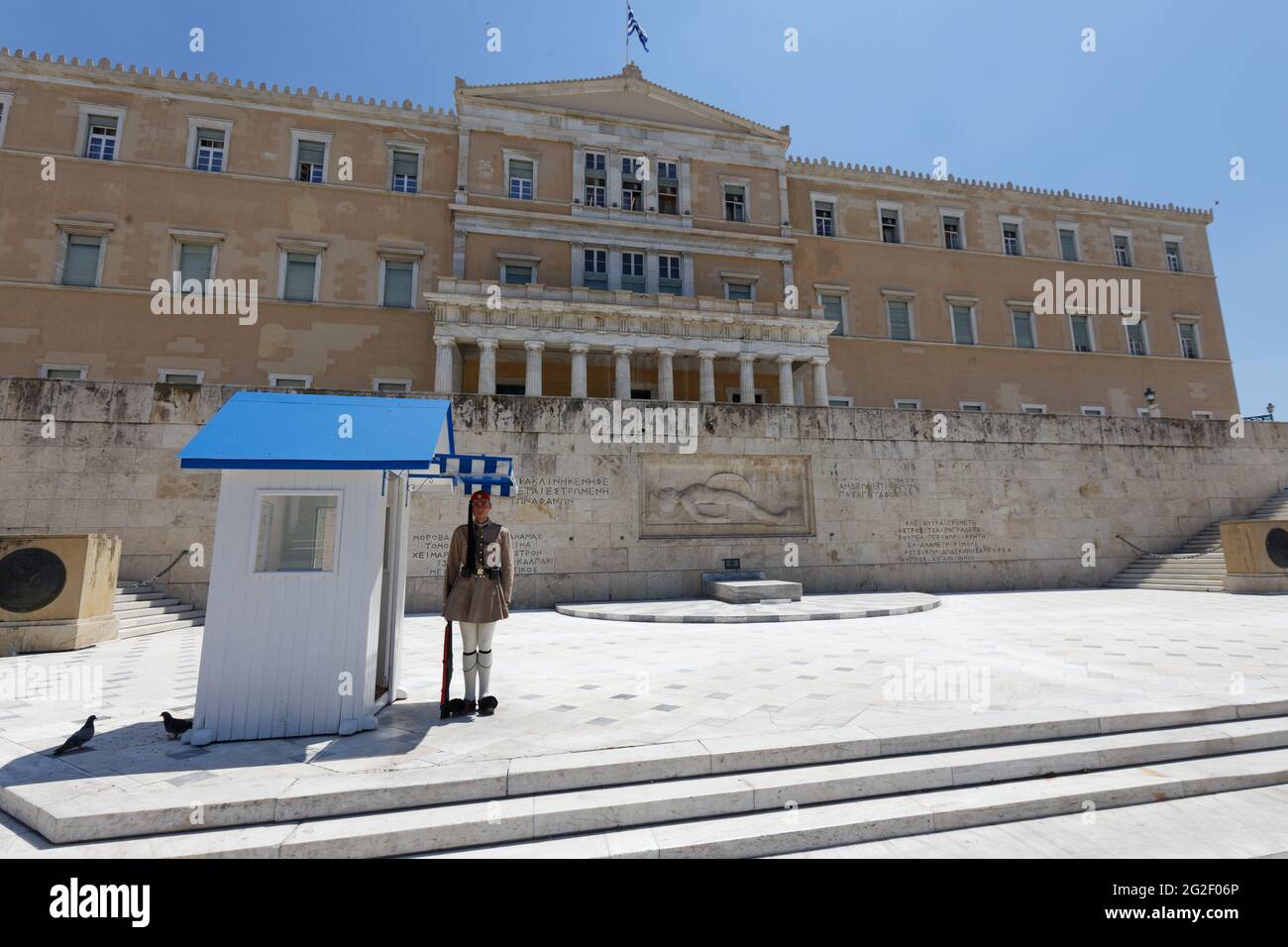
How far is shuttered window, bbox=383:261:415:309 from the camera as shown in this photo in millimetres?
26891

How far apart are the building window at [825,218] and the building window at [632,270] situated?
33.7 feet

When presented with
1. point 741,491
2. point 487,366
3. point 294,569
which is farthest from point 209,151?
point 294,569

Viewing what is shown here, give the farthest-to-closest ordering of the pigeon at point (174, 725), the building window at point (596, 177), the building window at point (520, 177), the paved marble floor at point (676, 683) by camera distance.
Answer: the building window at point (596, 177) < the building window at point (520, 177) < the pigeon at point (174, 725) < the paved marble floor at point (676, 683)

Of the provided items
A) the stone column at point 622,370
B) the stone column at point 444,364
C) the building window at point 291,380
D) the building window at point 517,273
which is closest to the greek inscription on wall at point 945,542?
the stone column at point 622,370

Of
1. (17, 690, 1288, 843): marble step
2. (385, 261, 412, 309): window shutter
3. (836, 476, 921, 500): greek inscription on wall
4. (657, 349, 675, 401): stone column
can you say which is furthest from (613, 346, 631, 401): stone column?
(17, 690, 1288, 843): marble step

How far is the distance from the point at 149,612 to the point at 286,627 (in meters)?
8.57

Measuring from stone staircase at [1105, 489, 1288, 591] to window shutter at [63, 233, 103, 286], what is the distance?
1494 inches

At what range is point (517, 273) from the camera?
92.4ft

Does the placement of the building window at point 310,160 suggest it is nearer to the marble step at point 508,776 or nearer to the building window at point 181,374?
the building window at point 181,374

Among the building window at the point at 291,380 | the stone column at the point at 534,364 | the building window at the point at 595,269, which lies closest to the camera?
the stone column at the point at 534,364

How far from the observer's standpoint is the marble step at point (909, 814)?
3328mm

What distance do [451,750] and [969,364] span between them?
34.4 meters

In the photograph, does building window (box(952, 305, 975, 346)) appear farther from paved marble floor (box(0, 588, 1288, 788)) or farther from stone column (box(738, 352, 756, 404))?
paved marble floor (box(0, 588, 1288, 788))
